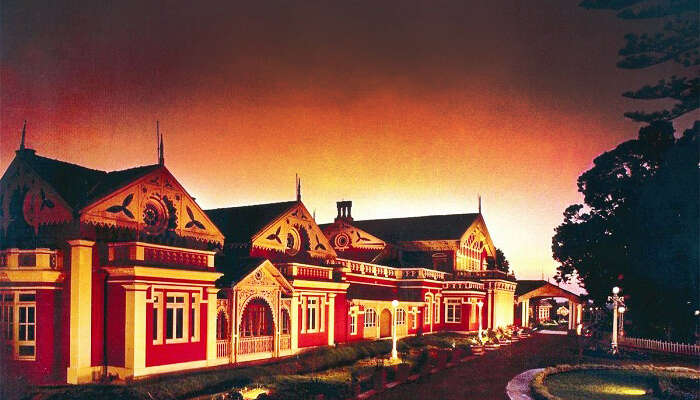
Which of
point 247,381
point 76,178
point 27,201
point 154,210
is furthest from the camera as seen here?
point 154,210

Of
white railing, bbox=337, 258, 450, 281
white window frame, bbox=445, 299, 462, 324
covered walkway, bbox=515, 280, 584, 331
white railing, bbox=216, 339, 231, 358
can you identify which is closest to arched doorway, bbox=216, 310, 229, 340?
white railing, bbox=216, 339, 231, 358

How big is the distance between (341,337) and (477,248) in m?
26.0

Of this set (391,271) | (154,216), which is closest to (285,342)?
(154,216)

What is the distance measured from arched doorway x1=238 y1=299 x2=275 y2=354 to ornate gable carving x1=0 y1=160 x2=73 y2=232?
8.94 meters

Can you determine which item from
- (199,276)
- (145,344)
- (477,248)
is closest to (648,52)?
(199,276)

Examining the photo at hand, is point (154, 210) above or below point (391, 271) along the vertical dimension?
above

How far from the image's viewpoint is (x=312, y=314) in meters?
30.7

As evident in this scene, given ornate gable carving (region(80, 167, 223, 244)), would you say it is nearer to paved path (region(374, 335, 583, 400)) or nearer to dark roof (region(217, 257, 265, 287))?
dark roof (region(217, 257, 265, 287))

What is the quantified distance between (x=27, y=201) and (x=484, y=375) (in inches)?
715

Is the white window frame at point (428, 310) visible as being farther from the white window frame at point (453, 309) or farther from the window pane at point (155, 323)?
the window pane at point (155, 323)

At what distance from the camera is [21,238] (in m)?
20.3

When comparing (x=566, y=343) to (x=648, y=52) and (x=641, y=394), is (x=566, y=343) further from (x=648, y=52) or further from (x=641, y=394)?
(x=648, y=52)

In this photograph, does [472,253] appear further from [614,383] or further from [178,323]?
[178,323]

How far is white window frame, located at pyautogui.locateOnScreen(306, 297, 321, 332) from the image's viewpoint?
30.3 metres
